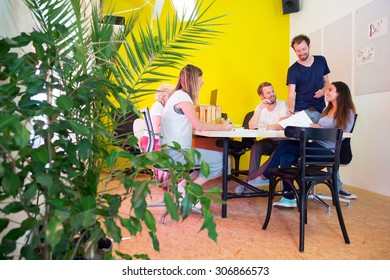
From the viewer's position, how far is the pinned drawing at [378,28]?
11.2 feet

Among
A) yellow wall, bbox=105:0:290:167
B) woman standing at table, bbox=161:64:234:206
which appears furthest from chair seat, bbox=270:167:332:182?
yellow wall, bbox=105:0:290:167

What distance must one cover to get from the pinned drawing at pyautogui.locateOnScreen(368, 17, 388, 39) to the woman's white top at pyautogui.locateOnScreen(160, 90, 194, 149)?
2.63 m

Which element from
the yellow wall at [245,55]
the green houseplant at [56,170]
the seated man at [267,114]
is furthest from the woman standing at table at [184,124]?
the yellow wall at [245,55]

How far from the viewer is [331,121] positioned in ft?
8.71

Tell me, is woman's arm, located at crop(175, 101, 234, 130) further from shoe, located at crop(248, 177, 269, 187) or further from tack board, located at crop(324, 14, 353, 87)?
tack board, located at crop(324, 14, 353, 87)

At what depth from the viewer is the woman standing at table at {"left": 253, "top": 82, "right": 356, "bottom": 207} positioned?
2.63 m

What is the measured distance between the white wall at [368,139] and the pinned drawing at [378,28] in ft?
1.21

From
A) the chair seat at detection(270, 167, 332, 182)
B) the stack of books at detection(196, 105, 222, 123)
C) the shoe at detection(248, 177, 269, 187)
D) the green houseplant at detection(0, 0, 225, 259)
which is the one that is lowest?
the shoe at detection(248, 177, 269, 187)

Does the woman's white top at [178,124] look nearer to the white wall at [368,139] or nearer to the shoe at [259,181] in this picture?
the shoe at [259,181]

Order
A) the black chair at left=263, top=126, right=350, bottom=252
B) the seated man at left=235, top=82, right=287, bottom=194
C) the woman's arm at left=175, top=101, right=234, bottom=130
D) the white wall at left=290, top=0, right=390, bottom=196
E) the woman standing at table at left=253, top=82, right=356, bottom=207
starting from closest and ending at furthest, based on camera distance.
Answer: the black chair at left=263, top=126, right=350, bottom=252, the woman's arm at left=175, top=101, right=234, bottom=130, the woman standing at table at left=253, top=82, right=356, bottom=207, the seated man at left=235, top=82, right=287, bottom=194, the white wall at left=290, top=0, right=390, bottom=196

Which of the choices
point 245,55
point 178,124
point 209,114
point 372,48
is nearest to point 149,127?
point 178,124

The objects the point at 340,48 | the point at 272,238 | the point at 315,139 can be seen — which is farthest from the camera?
the point at 340,48

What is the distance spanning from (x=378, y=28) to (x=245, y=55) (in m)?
2.23

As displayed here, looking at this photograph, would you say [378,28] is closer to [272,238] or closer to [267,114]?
[267,114]
